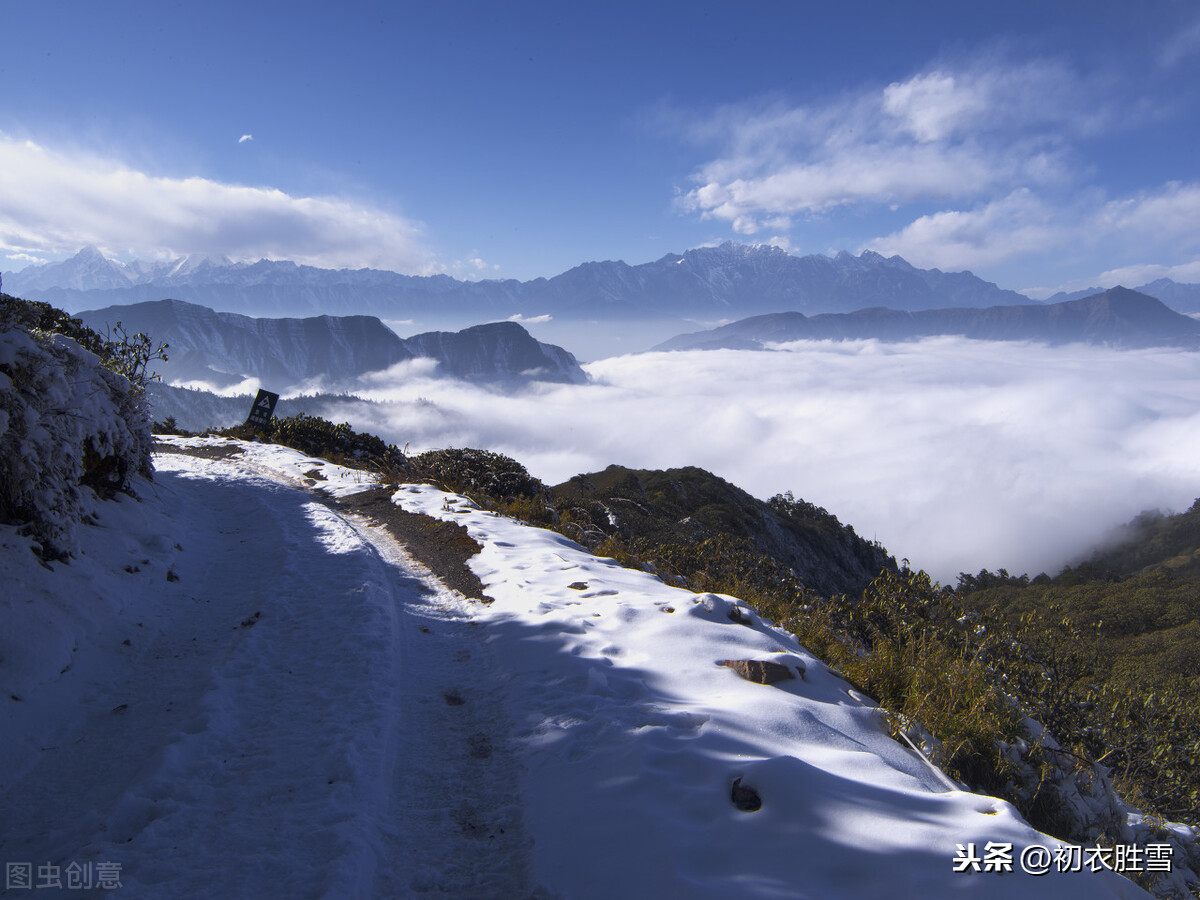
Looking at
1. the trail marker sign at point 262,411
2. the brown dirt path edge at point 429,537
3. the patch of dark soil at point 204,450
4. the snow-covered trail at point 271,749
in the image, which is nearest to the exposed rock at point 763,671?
the snow-covered trail at point 271,749

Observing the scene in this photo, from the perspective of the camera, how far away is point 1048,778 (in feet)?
12.9

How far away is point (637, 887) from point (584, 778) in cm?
90

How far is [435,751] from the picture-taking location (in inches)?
151

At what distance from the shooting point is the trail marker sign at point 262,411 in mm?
18380

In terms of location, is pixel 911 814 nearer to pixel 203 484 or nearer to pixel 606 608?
pixel 606 608

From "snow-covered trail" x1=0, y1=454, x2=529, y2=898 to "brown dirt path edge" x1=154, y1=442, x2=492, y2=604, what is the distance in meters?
0.86

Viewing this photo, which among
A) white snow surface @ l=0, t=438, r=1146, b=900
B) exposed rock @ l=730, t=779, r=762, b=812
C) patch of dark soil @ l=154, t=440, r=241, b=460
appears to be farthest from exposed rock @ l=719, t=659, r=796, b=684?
patch of dark soil @ l=154, t=440, r=241, b=460

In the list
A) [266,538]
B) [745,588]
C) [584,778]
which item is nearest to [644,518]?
[745,588]

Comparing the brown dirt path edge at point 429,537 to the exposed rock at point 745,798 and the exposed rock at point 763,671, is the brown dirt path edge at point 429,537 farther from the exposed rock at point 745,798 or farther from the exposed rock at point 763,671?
the exposed rock at point 745,798

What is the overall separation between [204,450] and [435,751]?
15493mm

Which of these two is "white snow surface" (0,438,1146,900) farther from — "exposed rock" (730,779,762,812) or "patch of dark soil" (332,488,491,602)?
"patch of dark soil" (332,488,491,602)

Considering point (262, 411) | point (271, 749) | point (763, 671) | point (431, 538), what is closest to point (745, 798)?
point (763, 671)

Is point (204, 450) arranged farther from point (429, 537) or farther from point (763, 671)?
point (763, 671)

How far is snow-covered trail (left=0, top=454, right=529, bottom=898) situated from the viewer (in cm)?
271
